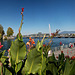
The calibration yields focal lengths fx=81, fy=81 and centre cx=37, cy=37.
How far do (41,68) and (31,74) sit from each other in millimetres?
126

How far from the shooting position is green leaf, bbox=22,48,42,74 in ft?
2.63

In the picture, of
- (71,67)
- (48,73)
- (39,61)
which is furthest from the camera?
(48,73)

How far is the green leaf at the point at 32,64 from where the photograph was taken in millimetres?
801

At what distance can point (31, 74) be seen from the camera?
0.88 metres

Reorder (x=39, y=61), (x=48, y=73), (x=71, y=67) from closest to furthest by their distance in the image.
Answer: (x=71, y=67), (x=39, y=61), (x=48, y=73)

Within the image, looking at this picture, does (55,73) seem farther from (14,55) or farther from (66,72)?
(14,55)

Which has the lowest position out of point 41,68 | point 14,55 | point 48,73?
point 48,73

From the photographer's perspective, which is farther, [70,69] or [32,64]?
[32,64]

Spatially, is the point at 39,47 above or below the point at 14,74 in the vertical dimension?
above

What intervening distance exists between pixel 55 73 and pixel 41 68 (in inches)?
6.7

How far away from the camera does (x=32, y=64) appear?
0.85 m

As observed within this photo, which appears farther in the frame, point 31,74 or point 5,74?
point 31,74

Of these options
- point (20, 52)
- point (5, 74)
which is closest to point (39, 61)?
point (20, 52)

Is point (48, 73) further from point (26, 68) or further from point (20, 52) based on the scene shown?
point (20, 52)
